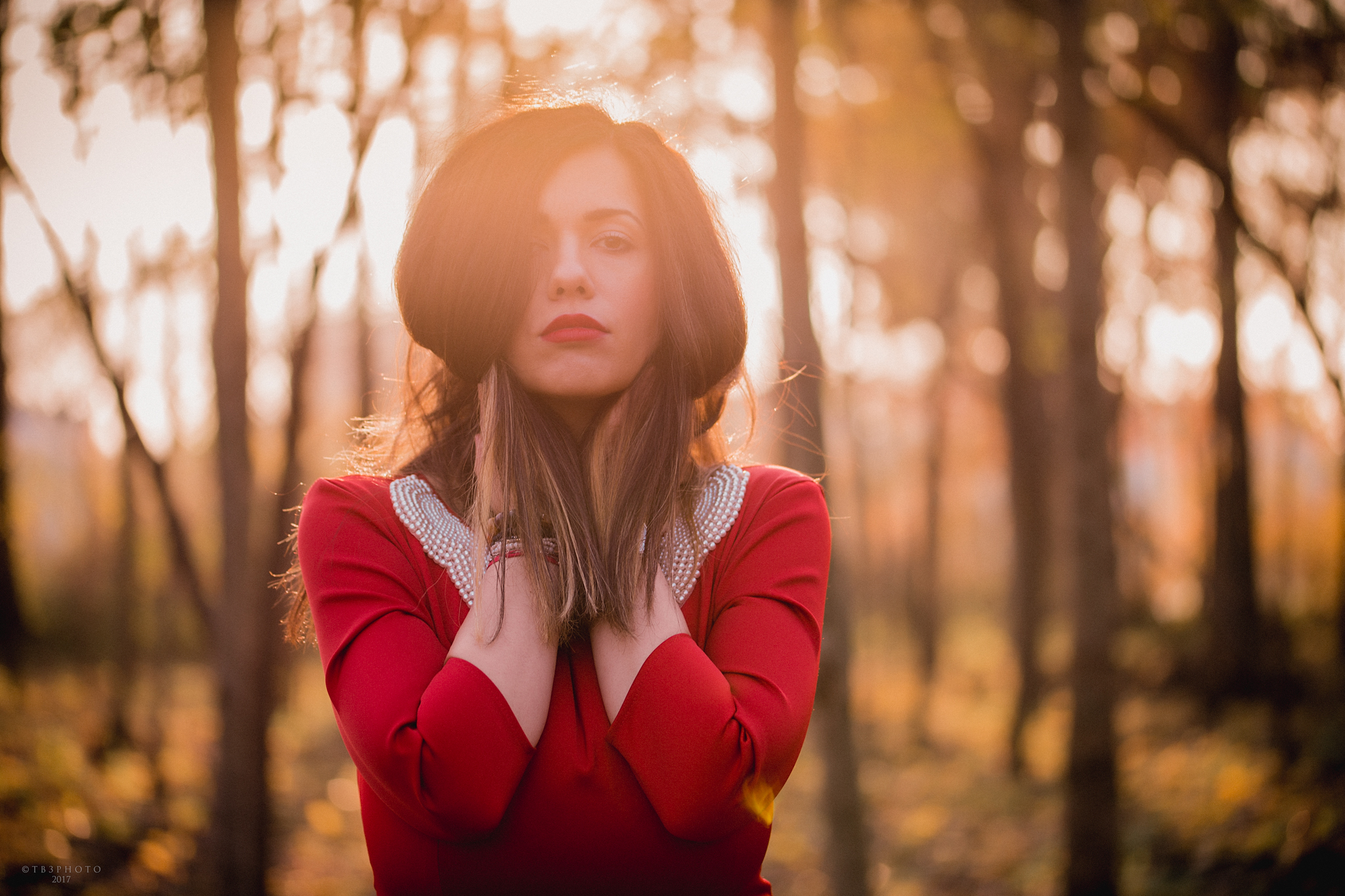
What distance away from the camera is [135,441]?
3547mm

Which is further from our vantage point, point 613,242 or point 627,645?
point 613,242

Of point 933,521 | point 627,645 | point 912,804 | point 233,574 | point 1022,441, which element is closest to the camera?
point 627,645

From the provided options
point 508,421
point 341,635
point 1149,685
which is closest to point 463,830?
point 341,635

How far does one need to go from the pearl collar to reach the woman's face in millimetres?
285

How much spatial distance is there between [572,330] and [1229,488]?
10709 mm

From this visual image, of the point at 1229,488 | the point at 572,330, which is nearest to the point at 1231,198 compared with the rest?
the point at 1229,488

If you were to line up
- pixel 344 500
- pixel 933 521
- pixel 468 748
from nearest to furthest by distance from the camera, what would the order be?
pixel 468 748 < pixel 344 500 < pixel 933 521

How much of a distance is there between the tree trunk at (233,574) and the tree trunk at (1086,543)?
4.17m

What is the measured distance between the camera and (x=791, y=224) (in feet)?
11.6

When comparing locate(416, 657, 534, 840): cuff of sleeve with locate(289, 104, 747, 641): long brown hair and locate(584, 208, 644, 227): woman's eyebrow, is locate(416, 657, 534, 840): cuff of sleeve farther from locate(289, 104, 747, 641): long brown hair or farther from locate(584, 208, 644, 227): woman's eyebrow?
locate(584, 208, 644, 227): woman's eyebrow

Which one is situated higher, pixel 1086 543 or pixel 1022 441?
pixel 1022 441

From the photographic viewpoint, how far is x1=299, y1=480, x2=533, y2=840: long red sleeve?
1.26 m

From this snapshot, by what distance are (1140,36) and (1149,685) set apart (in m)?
8.55

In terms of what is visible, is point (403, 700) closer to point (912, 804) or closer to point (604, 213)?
point (604, 213)
